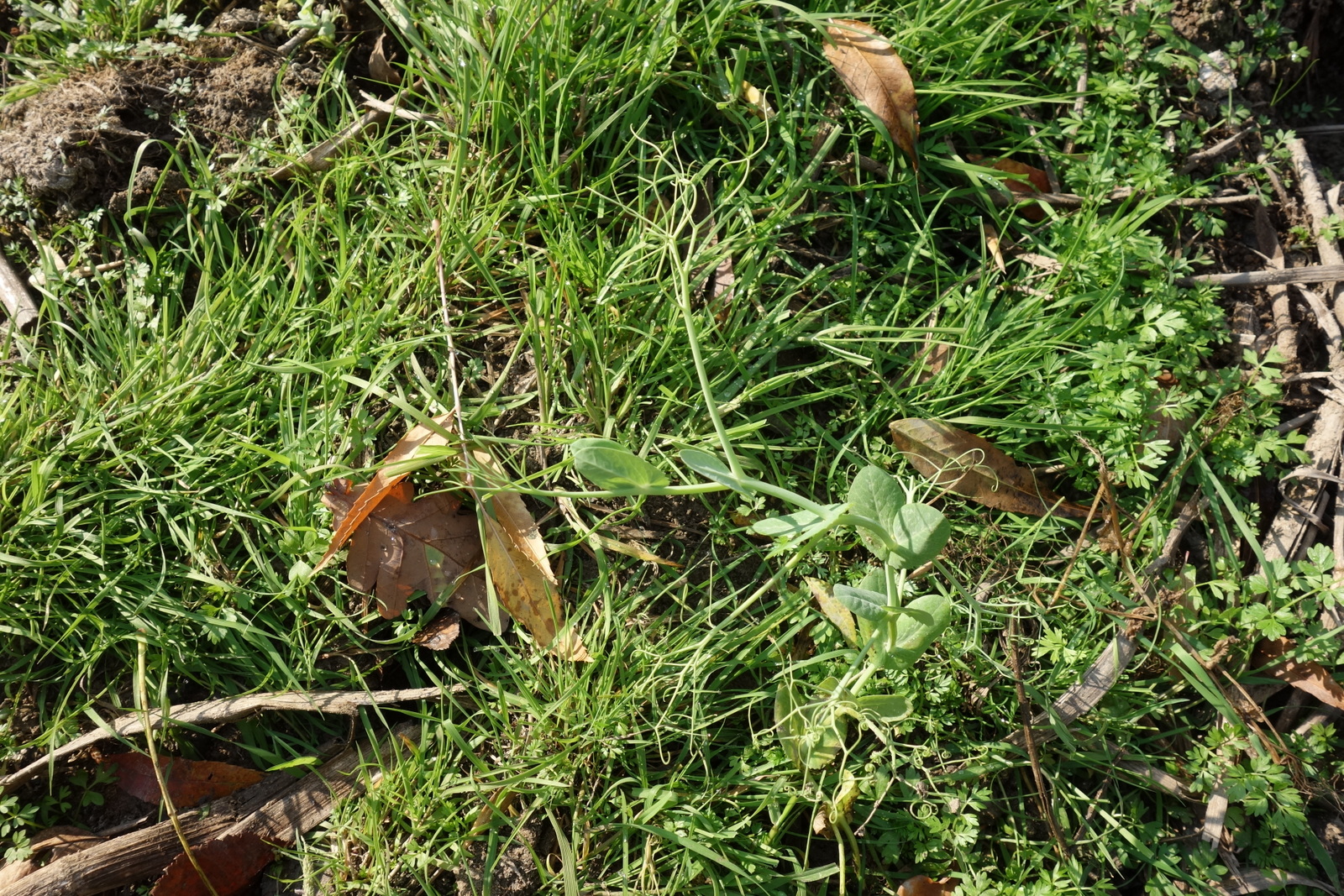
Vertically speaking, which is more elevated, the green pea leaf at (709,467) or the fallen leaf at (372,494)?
the green pea leaf at (709,467)

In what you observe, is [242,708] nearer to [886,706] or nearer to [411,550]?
[411,550]

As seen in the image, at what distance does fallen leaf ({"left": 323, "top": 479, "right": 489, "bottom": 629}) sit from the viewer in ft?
7.01

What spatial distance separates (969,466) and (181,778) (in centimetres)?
203

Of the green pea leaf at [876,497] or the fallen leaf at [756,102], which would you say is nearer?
the green pea leaf at [876,497]

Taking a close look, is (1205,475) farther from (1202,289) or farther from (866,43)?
(866,43)

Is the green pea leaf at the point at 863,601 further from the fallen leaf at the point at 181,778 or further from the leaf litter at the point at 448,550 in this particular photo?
the fallen leaf at the point at 181,778

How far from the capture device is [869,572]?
2059 mm

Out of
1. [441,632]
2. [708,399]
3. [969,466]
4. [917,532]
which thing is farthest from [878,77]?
[441,632]

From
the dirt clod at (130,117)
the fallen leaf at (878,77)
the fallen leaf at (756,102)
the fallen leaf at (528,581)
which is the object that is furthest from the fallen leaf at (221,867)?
the fallen leaf at (878,77)

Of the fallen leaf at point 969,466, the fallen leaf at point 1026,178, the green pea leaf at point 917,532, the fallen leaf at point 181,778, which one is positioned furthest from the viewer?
the fallen leaf at point 1026,178

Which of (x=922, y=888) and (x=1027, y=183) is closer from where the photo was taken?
(x=922, y=888)

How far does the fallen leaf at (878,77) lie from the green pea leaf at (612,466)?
4.31 ft

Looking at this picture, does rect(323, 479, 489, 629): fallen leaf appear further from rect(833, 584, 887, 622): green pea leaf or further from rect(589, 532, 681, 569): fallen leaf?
rect(833, 584, 887, 622): green pea leaf

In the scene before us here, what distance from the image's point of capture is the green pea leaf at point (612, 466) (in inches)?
63.8
